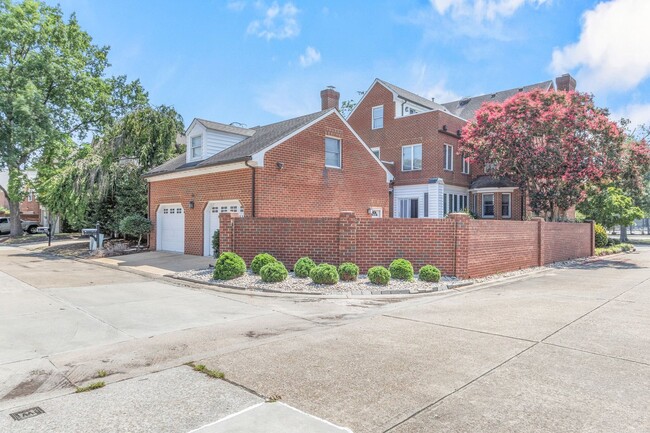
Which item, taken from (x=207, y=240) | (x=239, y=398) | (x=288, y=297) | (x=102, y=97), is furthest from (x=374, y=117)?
(x=239, y=398)

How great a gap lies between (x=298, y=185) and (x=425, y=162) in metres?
11.5

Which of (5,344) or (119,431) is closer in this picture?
(119,431)

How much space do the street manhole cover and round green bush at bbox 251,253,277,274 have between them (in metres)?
8.13

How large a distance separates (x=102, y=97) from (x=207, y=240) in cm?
2414

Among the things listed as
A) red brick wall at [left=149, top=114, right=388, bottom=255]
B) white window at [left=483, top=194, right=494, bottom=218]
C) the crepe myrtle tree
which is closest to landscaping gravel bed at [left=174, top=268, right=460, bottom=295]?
red brick wall at [left=149, top=114, right=388, bottom=255]

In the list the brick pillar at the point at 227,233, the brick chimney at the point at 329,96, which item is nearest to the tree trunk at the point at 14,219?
the brick chimney at the point at 329,96

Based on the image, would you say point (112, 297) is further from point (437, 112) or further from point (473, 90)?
point (473, 90)

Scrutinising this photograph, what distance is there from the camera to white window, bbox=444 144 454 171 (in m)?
25.2

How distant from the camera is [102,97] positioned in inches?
1330

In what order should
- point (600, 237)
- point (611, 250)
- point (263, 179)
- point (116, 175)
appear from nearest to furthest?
point (263, 179) < point (116, 175) < point (611, 250) < point (600, 237)

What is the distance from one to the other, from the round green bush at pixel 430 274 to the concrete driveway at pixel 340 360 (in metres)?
1.40

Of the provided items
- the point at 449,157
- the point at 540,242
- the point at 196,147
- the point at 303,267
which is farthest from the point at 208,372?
the point at 449,157

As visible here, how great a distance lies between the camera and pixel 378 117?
2738cm

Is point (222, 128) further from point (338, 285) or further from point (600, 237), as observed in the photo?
point (600, 237)
